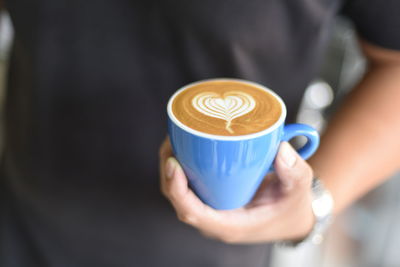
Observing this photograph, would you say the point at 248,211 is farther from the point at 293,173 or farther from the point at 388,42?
the point at 388,42

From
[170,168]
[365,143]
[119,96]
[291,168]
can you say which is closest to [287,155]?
[291,168]

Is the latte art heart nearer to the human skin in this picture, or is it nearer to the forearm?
the human skin

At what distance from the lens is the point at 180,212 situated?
57cm

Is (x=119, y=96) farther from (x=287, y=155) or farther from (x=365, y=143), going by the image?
(x=365, y=143)

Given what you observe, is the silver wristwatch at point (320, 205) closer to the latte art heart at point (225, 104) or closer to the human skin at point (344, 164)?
the human skin at point (344, 164)

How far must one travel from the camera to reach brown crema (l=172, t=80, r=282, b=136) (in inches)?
19.7

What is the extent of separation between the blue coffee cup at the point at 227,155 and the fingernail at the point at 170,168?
13mm

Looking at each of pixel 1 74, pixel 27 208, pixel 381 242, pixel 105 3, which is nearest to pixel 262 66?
pixel 105 3

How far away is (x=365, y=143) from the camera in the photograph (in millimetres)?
708

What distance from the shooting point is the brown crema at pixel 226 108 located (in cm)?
50

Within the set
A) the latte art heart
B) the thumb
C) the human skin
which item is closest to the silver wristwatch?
the human skin

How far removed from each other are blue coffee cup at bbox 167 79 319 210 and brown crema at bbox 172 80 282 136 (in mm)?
13

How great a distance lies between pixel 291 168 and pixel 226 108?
0.12 metres

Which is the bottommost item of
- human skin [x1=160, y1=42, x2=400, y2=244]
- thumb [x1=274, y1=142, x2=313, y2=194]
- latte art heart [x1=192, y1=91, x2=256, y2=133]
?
human skin [x1=160, y1=42, x2=400, y2=244]
